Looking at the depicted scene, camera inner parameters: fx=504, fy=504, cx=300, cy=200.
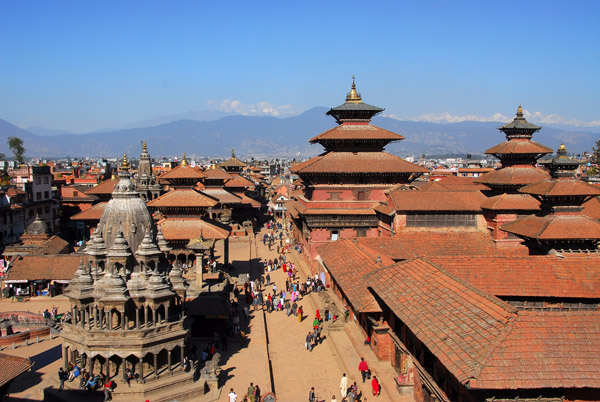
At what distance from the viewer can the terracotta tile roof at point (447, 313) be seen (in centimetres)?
1103

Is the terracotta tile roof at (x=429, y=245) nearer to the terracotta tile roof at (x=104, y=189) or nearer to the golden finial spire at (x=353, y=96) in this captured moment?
the golden finial spire at (x=353, y=96)

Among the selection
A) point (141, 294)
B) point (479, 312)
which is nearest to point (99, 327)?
point (141, 294)

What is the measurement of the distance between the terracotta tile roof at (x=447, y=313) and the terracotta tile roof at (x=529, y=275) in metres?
2.43

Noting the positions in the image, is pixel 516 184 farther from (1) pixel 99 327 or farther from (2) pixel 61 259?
(2) pixel 61 259

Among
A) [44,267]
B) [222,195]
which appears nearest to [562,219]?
[44,267]

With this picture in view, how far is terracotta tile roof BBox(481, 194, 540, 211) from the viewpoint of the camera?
30.6 meters

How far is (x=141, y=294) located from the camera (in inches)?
665

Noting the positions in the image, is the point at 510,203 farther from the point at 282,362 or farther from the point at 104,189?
the point at 104,189

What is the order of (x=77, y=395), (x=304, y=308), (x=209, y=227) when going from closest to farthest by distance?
(x=77, y=395)
(x=304, y=308)
(x=209, y=227)

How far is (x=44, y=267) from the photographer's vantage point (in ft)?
98.1

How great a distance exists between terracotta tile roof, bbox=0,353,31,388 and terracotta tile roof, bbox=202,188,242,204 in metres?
35.1

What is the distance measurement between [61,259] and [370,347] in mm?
20305

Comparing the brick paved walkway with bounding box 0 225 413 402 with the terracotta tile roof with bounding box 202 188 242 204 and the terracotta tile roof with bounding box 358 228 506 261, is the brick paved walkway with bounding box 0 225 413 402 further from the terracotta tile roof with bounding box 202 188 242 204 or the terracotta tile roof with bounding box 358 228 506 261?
the terracotta tile roof with bounding box 202 188 242 204

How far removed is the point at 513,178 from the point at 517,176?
1.34 feet
